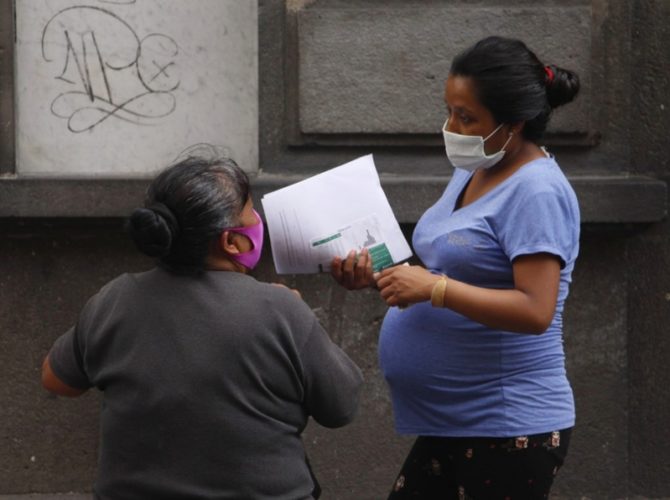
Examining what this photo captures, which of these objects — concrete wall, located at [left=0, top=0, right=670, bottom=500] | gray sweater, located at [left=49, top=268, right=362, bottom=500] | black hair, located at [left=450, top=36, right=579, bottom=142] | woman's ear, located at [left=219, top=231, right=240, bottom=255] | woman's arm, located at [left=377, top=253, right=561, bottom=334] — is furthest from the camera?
concrete wall, located at [left=0, top=0, right=670, bottom=500]

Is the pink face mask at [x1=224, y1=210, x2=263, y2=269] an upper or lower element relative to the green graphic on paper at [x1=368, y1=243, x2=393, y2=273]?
upper

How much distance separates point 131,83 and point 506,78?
2.53 meters

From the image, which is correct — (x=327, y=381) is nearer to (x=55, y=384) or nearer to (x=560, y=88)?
(x=55, y=384)

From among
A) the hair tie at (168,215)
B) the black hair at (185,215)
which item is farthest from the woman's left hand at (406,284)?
the hair tie at (168,215)

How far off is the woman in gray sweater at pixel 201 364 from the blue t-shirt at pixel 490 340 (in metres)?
0.52

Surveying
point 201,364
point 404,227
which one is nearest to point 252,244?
point 201,364

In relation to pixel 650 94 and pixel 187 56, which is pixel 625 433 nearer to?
pixel 650 94

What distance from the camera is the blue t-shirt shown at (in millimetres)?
2877

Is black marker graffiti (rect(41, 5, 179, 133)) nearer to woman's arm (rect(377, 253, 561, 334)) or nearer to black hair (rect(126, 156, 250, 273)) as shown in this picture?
woman's arm (rect(377, 253, 561, 334))

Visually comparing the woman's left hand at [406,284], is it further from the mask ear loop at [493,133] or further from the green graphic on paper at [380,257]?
the mask ear loop at [493,133]

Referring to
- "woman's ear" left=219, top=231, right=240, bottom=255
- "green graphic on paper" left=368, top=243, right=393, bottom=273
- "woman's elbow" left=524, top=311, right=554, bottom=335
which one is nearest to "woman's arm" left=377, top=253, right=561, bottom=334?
"woman's elbow" left=524, top=311, right=554, bottom=335

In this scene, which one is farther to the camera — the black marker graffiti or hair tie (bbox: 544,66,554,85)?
the black marker graffiti

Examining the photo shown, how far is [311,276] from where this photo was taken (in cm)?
493

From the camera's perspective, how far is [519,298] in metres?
2.83
